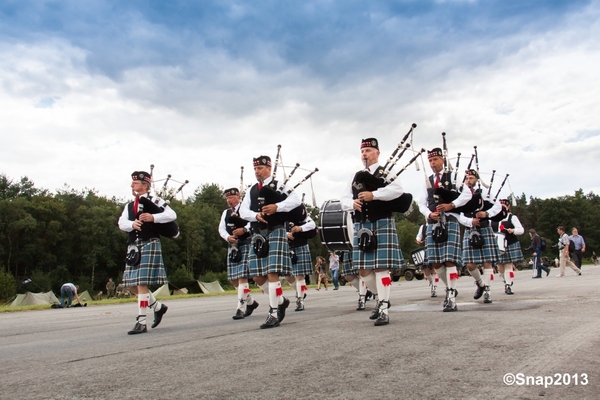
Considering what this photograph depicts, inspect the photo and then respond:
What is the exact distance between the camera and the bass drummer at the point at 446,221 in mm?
7188

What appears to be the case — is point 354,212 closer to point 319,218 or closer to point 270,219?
point 270,219

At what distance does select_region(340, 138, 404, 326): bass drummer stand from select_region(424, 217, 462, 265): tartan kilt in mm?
1529

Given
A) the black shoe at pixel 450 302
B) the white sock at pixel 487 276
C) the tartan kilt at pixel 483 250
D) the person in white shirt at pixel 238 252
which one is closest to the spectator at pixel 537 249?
the tartan kilt at pixel 483 250

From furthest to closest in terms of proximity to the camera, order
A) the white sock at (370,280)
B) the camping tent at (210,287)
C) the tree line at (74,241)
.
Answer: the tree line at (74,241) → the camping tent at (210,287) → the white sock at (370,280)

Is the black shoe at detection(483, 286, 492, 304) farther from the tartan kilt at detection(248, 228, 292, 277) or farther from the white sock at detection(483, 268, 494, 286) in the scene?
the tartan kilt at detection(248, 228, 292, 277)

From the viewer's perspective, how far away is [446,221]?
24.5 feet

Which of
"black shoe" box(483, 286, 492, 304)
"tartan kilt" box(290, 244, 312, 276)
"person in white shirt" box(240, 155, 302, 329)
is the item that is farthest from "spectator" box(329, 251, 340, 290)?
"person in white shirt" box(240, 155, 302, 329)

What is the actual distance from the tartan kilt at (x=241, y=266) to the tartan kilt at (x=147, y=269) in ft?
4.85

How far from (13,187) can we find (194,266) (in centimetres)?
2204

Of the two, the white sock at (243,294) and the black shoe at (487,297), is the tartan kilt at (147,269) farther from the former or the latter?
the black shoe at (487,297)

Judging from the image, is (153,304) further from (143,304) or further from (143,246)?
(143,246)

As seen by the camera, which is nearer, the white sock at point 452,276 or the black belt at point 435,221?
the white sock at point 452,276

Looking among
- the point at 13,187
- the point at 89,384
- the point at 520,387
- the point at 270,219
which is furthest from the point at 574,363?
the point at 13,187

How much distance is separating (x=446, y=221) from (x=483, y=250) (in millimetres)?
2040
